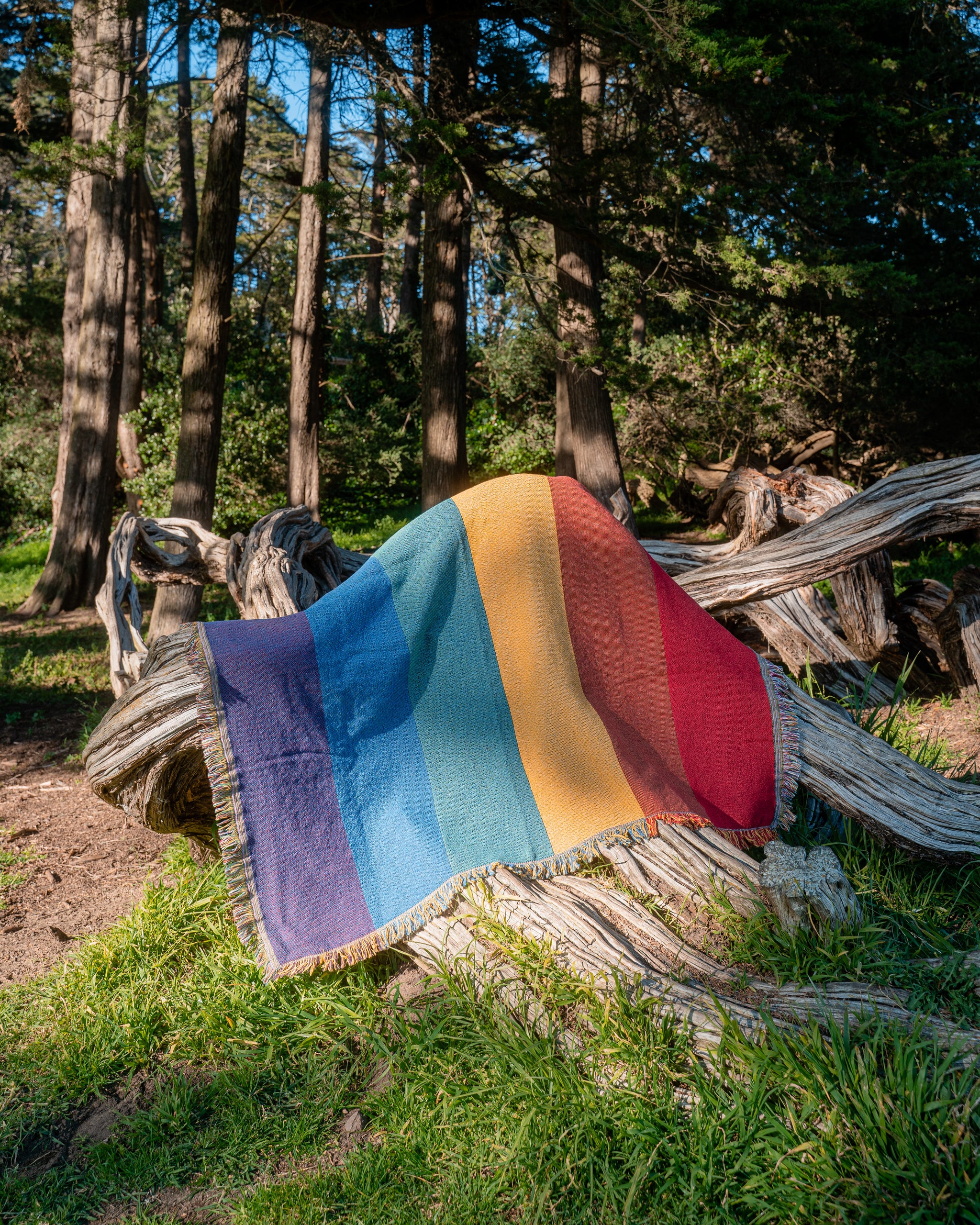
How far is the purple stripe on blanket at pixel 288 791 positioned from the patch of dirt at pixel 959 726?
2.89m

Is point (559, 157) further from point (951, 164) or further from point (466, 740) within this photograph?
point (466, 740)

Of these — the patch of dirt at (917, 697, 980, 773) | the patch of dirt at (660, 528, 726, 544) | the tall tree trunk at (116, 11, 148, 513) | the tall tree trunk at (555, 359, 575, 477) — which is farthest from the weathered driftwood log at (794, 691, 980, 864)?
the tall tree trunk at (116, 11, 148, 513)

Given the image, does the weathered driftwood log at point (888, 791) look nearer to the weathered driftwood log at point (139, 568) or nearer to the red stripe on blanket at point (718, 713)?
the red stripe on blanket at point (718, 713)

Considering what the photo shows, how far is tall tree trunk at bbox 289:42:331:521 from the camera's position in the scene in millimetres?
10992

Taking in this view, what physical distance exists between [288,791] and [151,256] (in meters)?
13.3

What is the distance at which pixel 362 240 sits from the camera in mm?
25516

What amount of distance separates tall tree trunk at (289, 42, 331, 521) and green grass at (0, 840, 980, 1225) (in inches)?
341

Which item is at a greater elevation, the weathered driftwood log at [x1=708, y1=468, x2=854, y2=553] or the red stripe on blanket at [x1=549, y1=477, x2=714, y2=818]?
the weathered driftwood log at [x1=708, y1=468, x2=854, y2=553]

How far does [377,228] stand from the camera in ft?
37.8

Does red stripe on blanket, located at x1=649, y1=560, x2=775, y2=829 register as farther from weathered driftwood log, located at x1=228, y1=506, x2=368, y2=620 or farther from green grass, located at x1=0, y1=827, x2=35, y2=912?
green grass, located at x1=0, y1=827, x2=35, y2=912

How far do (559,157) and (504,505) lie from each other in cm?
446

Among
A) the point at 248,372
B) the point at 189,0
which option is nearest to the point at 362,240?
the point at 248,372

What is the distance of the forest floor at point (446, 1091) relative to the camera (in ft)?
6.55

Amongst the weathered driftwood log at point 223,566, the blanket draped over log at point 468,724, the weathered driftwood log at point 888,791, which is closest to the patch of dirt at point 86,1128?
the blanket draped over log at point 468,724
